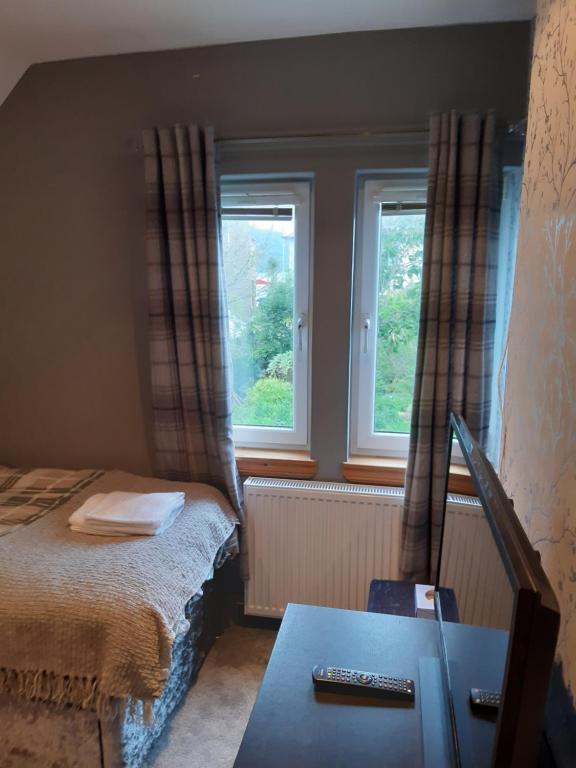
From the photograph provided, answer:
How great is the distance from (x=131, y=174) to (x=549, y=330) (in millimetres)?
1787

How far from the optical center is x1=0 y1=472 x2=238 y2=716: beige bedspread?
132 centimetres

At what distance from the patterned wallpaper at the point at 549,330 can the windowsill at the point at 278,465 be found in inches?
39.2

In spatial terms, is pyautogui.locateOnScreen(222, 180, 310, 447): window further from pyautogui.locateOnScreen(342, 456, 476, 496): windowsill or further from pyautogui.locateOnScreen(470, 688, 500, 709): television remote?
pyautogui.locateOnScreen(470, 688, 500, 709): television remote

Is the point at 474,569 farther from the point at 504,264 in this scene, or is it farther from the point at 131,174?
the point at 131,174

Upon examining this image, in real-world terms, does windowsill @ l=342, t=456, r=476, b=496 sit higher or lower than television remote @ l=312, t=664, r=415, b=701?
higher

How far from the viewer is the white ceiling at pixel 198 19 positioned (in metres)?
1.63

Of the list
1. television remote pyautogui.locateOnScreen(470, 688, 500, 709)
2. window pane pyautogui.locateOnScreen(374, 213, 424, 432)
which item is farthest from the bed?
window pane pyautogui.locateOnScreen(374, 213, 424, 432)

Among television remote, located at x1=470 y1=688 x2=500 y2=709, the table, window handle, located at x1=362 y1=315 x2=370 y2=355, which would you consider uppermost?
window handle, located at x1=362 y1=315 x2=370 y2=355

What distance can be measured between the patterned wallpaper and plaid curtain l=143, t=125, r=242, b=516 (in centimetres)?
111

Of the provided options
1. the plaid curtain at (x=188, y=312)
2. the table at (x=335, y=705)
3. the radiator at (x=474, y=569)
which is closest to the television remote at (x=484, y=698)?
the radiator at (x=474, y=569)

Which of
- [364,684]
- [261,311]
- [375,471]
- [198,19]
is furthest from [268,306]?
[364,684]

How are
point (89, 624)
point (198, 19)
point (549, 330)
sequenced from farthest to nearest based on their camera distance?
point (198, 19), point (89, 624), point (549, 330)

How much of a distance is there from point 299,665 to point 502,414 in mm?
831

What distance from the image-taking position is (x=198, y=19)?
1719 mm
